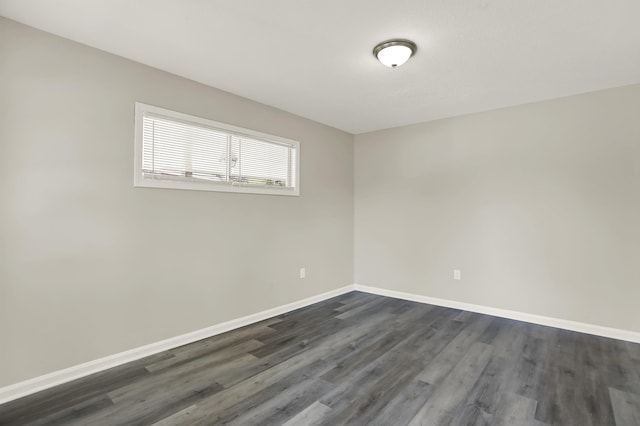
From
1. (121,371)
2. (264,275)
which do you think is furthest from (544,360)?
(121,371)

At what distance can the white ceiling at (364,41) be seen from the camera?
6.45ft

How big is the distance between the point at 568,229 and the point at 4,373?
5061mm

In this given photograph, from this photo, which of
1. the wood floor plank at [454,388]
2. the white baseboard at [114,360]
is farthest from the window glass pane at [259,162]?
the wood floor plank at [454,388]

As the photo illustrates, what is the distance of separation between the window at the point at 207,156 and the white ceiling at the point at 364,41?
0.46 m

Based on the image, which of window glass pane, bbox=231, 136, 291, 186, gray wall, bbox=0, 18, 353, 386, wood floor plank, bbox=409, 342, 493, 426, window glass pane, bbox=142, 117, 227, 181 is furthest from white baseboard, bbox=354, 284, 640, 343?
window glass pane, bbox=142, 117, 227, 181

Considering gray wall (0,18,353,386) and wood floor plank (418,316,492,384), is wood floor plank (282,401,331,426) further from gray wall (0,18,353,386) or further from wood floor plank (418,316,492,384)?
gray wall (0,18,353,386)

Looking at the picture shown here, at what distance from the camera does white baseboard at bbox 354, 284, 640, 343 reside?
10.1ft

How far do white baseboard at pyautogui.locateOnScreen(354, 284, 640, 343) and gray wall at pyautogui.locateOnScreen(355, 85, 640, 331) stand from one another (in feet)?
0.22

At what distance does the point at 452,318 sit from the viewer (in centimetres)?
368

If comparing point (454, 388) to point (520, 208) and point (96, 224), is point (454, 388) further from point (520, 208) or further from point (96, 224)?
point (96, 224)

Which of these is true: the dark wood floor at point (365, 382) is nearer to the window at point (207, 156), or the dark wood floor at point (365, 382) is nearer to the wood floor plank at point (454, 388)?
the wood floor plank at point (454, 388)

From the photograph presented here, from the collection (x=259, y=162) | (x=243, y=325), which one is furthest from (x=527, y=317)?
(x=259, y=162)

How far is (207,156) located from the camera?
3160 mm

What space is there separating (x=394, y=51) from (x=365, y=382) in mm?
2522
